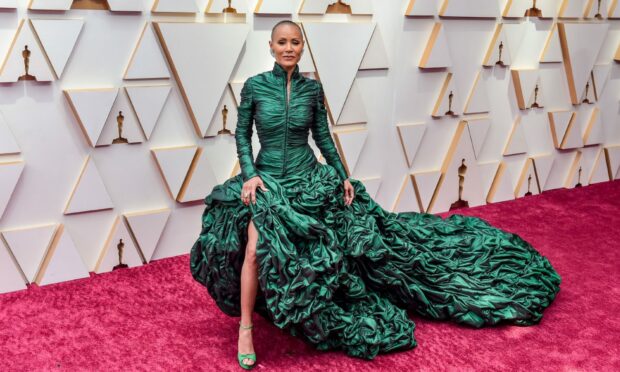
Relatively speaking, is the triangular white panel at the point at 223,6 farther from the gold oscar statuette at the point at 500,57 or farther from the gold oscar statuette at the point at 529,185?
the gold oscar statuette at the point at 529,185

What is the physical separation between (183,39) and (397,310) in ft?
5.54

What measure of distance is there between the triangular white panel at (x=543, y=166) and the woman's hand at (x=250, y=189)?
287cm

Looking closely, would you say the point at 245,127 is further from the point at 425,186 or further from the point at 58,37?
the point at 425,186

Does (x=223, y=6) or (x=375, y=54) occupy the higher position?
(x=223, y=6)

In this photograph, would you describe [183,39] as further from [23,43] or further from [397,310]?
[397,310]

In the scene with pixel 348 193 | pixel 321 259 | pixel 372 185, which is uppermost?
pixel 372 185

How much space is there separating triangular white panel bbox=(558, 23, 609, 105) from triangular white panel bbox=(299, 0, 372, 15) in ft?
5.11

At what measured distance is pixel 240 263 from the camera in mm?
2838

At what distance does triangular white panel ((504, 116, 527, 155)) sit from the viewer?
495 cm

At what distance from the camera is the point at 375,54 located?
14.0 ft

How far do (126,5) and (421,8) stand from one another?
1.75 meters

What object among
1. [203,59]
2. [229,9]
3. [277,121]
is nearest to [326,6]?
[229,9]

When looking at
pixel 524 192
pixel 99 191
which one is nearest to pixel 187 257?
pixel 99 191

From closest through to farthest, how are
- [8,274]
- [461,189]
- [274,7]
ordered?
[8,274], [274,7], [461,189]
